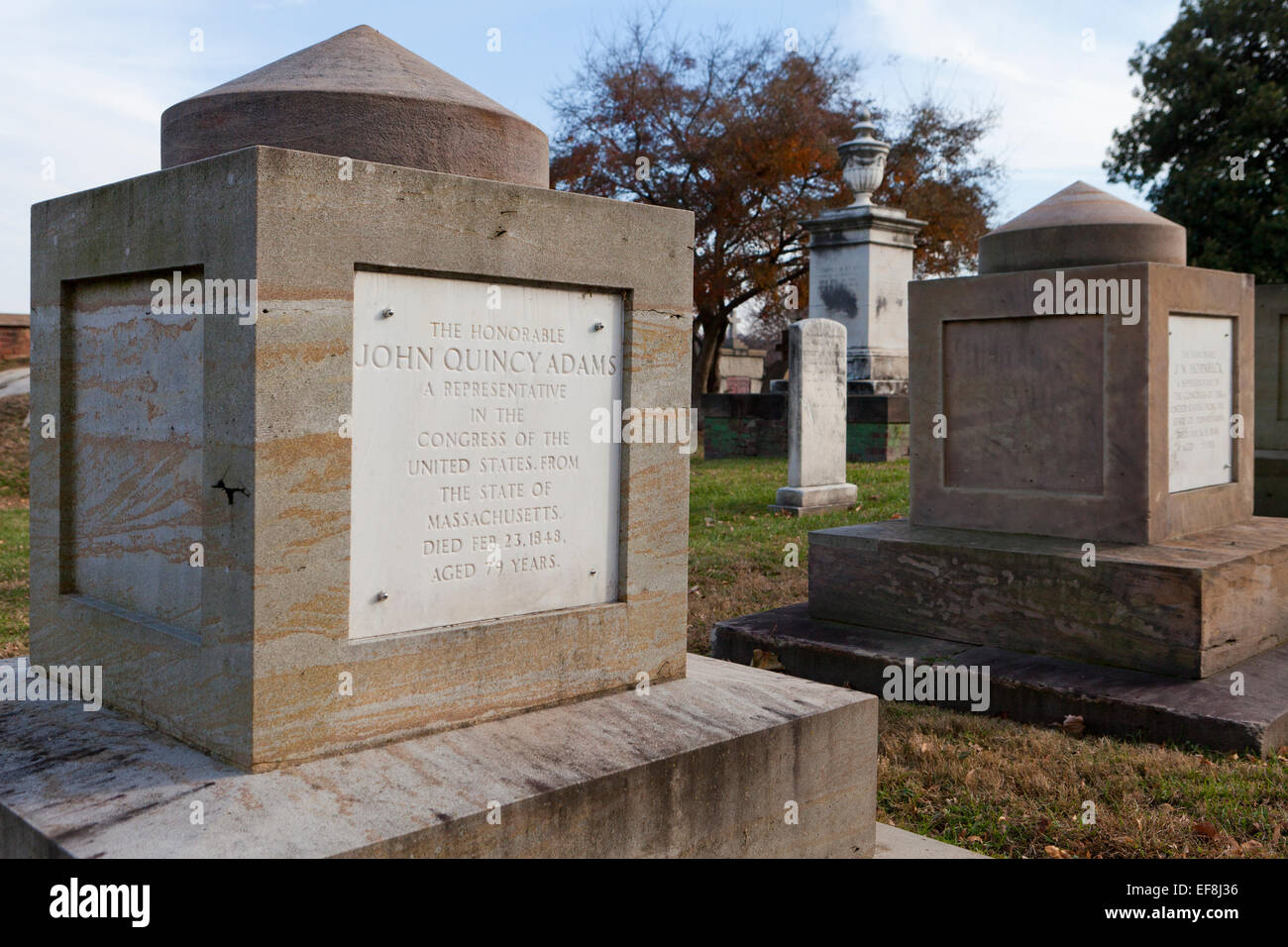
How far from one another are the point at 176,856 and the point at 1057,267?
4.97 metres

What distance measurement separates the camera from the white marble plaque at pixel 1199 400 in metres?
5.71

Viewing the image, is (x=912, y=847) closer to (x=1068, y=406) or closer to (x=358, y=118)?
(x=358, y=118)

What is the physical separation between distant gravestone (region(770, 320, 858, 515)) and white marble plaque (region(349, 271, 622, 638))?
766cm

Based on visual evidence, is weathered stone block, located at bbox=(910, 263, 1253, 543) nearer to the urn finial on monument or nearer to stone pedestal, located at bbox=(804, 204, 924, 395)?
stone pedestal, located at bbox=(804, 204, 924, 395)

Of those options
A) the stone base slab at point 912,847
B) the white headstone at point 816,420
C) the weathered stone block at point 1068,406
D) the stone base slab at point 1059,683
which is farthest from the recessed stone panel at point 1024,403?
the white headstone at point 816,420

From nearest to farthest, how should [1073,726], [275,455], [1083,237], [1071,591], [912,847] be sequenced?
[275,455] < [912,847] < [1073,726] < [1071,591] < [1083,237]

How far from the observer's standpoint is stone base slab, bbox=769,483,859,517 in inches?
429

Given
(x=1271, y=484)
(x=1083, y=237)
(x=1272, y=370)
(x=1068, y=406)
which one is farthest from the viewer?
(x=1272, y=370)

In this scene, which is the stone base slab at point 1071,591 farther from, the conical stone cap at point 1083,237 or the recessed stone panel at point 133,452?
the recessed stone panel at point 133,452

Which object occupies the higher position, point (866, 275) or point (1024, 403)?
point (866, 275)

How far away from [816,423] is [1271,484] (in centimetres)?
413

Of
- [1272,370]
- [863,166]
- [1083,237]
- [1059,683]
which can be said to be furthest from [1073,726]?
[863,166]

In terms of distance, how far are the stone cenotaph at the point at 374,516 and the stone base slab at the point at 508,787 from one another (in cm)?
1

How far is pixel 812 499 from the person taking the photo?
11008 mm
